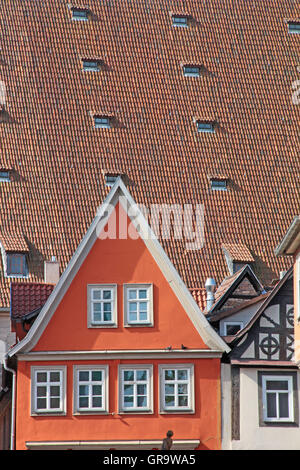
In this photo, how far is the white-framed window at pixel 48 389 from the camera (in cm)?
3425

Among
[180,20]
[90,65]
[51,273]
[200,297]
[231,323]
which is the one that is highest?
[180,20]

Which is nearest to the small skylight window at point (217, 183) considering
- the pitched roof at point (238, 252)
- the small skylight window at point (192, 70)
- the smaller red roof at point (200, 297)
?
the pitched roof at point (238, 252)

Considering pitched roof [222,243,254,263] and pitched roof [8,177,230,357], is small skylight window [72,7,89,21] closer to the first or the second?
pitched roof [222,243,254,263]

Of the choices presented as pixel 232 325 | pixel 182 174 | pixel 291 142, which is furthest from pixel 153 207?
pixel 232 325

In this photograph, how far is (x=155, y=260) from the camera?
3531 centimetres

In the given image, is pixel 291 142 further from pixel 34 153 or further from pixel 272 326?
pixel 272 326

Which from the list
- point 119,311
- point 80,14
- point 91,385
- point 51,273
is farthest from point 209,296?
point 80,14

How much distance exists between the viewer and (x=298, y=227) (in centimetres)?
3406

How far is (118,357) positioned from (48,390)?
168 centimetres

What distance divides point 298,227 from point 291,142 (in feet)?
81.2

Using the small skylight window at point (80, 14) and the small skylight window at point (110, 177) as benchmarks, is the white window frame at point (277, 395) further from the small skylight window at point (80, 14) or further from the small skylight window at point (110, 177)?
the small skylight window at point (80, 14)

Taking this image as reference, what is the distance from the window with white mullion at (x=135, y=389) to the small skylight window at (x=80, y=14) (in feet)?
93.6

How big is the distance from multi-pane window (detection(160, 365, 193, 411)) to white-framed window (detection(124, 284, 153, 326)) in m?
1.27

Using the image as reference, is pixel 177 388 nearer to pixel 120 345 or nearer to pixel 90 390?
pixel 120 345
